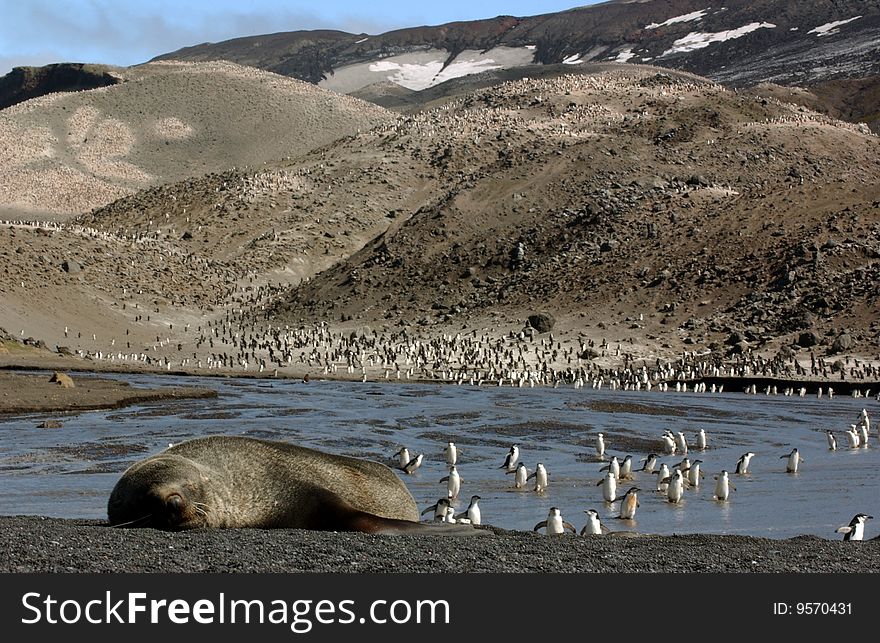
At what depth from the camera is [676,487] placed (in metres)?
19.5

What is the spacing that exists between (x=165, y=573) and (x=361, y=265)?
2810 inches

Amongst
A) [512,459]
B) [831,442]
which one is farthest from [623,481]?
[831,442]

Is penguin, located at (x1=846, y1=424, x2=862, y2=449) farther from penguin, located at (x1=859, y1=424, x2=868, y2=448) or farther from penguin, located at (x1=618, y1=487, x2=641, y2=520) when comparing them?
penguin, located at (x1=618, y1=487, x2=641, y2=520)

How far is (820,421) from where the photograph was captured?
1432 inches

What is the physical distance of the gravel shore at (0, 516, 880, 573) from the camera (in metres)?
9.37

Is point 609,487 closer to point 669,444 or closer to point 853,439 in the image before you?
point 669,444

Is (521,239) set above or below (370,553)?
above

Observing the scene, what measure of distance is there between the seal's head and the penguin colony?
4.22 m

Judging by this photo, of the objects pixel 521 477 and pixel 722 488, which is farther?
pixel 521 477

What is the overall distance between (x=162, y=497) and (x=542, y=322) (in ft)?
173

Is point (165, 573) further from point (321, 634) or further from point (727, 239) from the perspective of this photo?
point (727, 239)

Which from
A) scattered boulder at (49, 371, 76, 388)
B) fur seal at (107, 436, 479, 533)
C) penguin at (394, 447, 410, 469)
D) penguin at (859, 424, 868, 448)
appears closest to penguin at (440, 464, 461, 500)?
penguin at (394, 447, 410, 469)

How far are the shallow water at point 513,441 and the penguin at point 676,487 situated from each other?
165mm

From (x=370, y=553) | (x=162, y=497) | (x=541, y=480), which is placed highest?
(x=162, y=497)
